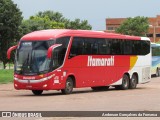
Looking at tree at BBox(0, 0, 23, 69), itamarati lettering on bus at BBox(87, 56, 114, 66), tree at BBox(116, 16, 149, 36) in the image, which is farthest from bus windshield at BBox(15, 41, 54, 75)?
tree at BBox(116, 16, 149, 36)

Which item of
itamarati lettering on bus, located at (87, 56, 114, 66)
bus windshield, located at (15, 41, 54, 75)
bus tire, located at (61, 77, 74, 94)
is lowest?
bus tire, located at (61, 77, 74, 94)

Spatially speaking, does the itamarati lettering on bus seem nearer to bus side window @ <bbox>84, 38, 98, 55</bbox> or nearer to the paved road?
bus side window @ <bbox>84, 38, 98, 55</bbox>

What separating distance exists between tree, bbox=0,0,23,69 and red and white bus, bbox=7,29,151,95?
2354 centimetres

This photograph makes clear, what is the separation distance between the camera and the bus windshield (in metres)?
25.0

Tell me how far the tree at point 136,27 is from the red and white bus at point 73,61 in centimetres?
6641

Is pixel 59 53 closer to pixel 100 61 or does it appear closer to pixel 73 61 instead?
pixel 73 61

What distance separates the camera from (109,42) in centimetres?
3025

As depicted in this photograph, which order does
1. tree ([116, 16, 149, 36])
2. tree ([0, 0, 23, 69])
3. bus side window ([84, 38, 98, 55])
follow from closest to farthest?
bus side window ([84, 38, 98, 55]), tree ([0, 0, 23, 69]), tree ([116, 16, 149, 36])

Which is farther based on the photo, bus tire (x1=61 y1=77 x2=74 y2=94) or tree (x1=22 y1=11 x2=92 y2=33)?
tree (x1=22 y1=11 x2=92 y2=33)

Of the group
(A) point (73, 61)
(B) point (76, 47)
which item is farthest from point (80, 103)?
(B) point (76, 47)

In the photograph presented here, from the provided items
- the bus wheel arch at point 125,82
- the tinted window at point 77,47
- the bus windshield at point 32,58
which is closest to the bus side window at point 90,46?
the tinted window at point 77,47

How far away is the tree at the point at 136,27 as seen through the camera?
99.2 metres

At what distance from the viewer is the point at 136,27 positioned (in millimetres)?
99750

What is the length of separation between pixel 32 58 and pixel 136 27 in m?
76.0
